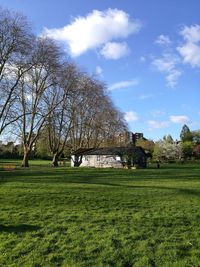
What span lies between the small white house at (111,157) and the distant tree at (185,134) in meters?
72.9

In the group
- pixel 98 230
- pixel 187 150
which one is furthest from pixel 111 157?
pixel 187 150

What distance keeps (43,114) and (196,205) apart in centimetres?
3813

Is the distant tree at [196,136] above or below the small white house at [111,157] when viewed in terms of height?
above

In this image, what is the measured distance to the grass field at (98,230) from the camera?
9625 millimetres

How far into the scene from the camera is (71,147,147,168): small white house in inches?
2450

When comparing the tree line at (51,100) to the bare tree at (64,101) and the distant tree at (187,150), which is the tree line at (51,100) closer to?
the bare tree at (64,101)

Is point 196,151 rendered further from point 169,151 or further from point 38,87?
point 38,87

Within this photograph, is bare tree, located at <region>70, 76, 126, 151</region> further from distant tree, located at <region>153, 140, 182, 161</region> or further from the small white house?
distant tree, located at <region>153, 140, 182, 161</region>

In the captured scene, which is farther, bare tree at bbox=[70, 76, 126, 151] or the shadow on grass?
bare tree at bbox=[70, 76, 126, 151]

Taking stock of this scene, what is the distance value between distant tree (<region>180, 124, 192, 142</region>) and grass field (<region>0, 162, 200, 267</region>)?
386 ft

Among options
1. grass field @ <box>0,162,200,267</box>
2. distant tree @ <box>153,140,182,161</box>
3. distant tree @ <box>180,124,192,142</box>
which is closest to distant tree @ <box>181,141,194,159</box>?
distant tree @ <box>153,140,182,161</box>

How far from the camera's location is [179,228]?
12609mm

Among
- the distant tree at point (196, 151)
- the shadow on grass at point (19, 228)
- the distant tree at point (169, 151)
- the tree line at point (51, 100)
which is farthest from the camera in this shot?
the distant tree at point (169, 151)

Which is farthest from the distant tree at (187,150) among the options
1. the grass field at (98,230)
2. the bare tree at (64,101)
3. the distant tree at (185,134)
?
the grass field at (98,230)
